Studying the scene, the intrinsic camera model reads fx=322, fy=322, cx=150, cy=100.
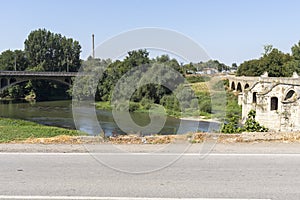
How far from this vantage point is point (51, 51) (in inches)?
3204

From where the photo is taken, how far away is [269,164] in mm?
6215

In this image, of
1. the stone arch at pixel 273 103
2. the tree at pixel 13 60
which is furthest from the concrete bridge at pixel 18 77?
the stone arch at pixel 273 103

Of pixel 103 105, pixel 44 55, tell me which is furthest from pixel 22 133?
pixel 44 55

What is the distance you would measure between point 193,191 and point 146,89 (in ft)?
103

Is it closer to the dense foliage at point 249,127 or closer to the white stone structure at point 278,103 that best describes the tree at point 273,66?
the white stone structure at point 278,103

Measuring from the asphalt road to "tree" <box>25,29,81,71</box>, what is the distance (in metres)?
75.9

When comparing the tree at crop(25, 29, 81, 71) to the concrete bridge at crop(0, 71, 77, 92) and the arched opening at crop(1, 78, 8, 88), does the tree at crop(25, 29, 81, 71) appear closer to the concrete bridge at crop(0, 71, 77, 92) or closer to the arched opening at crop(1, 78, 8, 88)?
the concrete bridge at crop(0, 71, 77, 92)

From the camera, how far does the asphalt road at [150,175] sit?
4809mm

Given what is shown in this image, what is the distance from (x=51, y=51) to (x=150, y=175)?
8084cm

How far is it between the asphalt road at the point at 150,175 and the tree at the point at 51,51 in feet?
249

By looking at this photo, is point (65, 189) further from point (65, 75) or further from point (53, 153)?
point (65, 75)

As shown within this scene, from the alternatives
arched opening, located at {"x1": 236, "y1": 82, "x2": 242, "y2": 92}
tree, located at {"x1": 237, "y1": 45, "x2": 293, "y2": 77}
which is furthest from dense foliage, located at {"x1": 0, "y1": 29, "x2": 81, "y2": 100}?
tree, located at {"x1": 237, "y1": 45, "x2": 293, "y2": 77}

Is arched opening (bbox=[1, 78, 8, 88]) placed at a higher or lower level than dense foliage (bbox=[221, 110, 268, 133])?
higher

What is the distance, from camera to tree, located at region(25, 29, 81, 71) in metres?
79.8
